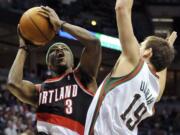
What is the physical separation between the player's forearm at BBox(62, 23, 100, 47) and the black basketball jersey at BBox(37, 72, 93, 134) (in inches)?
19.1

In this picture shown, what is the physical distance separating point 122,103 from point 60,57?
1334 mm

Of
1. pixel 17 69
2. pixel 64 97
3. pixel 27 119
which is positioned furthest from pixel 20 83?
pixel 27 119

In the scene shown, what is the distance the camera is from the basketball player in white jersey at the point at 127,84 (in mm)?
2834

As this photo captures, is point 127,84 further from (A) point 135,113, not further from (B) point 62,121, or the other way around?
(B) point 62,121

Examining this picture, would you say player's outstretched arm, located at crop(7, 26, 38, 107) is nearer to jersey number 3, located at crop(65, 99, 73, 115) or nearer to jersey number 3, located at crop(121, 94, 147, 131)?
jersey number 3, located at crop(65, 99, 73, 115)

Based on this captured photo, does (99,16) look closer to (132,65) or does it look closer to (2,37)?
(2,37)

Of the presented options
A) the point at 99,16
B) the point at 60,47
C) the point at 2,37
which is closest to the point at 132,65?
the point at 60,47

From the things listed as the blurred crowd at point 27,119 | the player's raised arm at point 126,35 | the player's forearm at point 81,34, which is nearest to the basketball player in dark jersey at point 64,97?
the player's forearm at point 81,34

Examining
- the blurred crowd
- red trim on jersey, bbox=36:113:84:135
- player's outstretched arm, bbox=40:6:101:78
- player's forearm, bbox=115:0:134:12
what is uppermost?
player's forearm, bbox=115:0:134:12

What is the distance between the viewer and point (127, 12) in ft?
9.30

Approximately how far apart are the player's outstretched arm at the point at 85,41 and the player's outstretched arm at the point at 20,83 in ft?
1.14

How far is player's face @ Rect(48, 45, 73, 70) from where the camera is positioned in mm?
4113

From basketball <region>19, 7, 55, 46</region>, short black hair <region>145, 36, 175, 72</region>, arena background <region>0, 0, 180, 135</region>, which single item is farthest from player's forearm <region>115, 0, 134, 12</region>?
arena background <region>0, 0, 180, 135</region>

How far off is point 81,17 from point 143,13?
5.61 m
